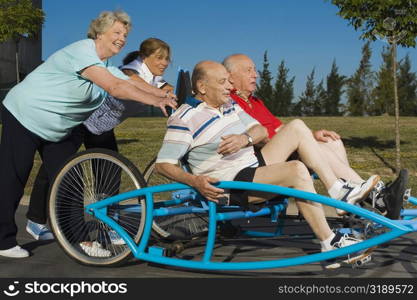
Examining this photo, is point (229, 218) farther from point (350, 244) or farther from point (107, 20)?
point (107, 20)

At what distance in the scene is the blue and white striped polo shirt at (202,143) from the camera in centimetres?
393

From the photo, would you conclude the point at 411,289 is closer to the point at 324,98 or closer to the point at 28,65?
the point at 324,98

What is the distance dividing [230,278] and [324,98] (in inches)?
1671

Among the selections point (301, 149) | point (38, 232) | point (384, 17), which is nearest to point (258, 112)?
point (301, 149)

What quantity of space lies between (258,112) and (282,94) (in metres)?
39.8

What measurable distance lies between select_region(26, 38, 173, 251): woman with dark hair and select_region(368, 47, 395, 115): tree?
117 ft

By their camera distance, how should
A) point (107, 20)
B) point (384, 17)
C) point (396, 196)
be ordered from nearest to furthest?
point (396, 196) → point (107, 20) → point (384, 17)

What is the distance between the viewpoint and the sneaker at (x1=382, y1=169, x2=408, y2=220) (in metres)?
3.67

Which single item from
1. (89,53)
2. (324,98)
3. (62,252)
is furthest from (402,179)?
(324,98)

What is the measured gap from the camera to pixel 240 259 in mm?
4430

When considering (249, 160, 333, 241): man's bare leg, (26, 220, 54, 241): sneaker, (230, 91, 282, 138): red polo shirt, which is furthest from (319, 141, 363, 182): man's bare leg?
(26, 220, 54, 241): sneaker

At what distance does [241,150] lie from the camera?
4020 mm

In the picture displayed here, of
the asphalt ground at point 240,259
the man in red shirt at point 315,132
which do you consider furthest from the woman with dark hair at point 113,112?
the man in red shirt at point 315,132

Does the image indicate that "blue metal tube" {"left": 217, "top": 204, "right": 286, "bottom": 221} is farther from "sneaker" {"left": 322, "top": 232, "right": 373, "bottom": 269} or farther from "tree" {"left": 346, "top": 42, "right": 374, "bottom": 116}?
"tree" {"left": 346, "top": 42, "right": 374, "bottom": 116}
